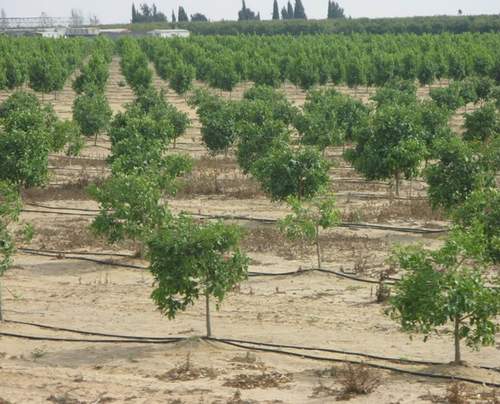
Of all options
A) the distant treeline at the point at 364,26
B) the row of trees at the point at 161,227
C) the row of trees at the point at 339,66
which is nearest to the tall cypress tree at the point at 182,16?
the distant treeline at the point at 364,26

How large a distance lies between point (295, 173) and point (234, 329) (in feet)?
28.0

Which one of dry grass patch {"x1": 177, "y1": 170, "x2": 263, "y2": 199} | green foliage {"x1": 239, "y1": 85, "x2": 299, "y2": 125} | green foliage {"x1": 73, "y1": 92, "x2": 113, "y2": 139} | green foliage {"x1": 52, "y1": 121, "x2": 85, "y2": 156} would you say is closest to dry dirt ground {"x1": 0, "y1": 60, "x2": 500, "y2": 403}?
dry grass patch {"x1": 177, "y1": 170, "x2": 263, "y2": 199}

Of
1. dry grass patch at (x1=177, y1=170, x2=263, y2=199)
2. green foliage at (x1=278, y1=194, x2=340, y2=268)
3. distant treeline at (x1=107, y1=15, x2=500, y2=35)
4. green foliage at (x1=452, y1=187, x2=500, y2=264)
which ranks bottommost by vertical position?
dry grass patch at (x1=177, y1=170, x2=263, y2=199)

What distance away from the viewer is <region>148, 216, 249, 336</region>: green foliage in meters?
18.9

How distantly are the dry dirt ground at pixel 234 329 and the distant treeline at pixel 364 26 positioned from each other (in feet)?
357

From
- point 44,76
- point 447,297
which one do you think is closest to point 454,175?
point 447,297

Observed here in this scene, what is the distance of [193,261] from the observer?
18.9 meters

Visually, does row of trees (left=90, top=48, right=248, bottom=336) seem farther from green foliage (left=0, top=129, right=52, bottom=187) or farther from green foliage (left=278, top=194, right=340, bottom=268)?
green foliage (left=0, top=129, right=52, bottom=187)

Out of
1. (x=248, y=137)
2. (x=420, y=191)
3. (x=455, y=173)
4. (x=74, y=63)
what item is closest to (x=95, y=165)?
(x=248, y=137)

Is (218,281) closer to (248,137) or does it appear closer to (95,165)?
(248,137)

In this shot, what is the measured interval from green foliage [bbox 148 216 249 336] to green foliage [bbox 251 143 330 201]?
29.9ft

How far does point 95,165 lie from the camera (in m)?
39.9

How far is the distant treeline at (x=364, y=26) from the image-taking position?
13856 cm

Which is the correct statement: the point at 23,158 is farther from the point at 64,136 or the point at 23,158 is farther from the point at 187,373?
the point at 187,373
